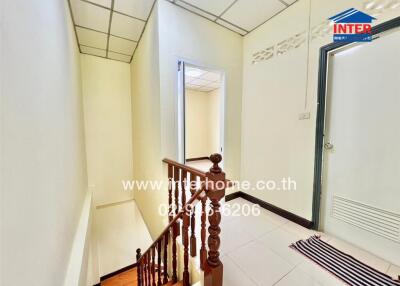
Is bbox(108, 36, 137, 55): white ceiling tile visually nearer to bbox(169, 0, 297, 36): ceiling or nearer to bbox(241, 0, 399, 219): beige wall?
bbox(169, 0, 297, 36): ceiling

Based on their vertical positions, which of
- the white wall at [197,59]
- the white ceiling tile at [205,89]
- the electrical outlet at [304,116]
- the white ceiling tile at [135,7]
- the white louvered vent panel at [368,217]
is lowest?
the white louvered vent panel at [368,217]

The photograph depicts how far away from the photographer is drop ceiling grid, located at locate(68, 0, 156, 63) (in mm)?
2127

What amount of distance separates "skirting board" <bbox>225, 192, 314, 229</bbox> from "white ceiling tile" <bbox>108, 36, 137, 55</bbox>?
10.6 feet

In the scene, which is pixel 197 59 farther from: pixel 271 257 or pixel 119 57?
pixel 271 257

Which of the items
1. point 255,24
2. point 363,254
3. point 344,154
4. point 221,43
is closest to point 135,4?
point 221,43

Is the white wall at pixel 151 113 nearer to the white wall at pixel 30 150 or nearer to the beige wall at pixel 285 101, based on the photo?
the white wall at pixel 30 150

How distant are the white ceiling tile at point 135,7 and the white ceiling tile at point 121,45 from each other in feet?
2.54

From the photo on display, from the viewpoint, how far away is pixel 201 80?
15.2 ft

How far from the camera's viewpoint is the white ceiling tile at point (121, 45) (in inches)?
115

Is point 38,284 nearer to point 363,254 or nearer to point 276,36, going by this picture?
point 363,254

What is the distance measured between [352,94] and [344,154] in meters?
0.63

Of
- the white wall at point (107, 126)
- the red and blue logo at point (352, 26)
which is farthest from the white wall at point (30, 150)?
the red and blue logo at point (352, 26)

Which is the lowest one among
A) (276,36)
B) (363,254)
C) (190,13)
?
(363,254)

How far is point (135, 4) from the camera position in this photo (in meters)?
2.11
